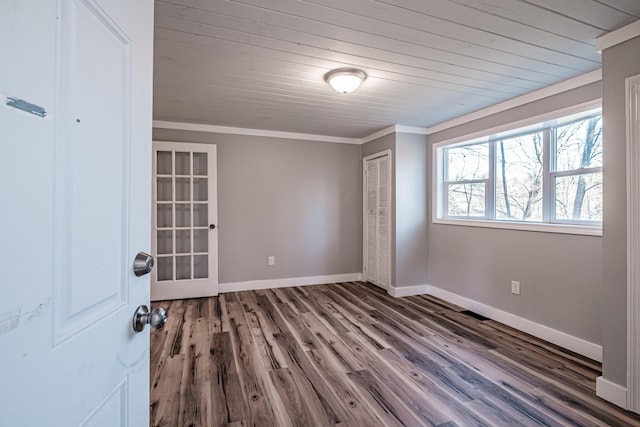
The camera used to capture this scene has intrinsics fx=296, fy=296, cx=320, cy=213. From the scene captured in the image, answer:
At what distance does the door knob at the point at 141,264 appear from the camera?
0.75 metres

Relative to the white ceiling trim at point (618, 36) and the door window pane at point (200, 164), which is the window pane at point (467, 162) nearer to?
the white ceiling trim at point (618, 36)

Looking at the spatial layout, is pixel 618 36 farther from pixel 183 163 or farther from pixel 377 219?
pixel 183 163

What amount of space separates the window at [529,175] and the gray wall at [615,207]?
686 mm

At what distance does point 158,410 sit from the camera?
1.74 meters

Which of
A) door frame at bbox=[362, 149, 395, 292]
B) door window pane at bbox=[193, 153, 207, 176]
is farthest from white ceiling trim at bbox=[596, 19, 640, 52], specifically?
door window pane at bbox=[193, 153, 207, 176]

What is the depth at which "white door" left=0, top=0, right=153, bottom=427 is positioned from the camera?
1.38 feet

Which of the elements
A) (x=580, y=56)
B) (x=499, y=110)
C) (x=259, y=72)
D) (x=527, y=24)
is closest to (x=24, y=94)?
(x=259, y=72)

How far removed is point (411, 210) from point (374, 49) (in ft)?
7.93

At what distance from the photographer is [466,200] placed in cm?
363

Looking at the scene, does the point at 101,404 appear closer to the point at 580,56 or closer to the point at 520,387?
the point at 520,387

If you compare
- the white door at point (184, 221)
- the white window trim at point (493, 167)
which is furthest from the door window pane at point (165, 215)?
the white window trim at point (493, 167)

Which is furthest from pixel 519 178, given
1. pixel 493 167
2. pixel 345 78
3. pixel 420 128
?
pixel 345 78

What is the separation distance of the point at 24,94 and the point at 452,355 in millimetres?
2807

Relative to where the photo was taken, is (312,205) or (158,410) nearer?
(158,410)
